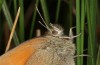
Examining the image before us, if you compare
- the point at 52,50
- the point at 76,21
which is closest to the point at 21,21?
the point at 52,50

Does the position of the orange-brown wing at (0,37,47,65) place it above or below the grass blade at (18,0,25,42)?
below

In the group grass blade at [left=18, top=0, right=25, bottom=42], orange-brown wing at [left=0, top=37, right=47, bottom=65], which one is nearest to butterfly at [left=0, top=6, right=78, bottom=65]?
orange-brown wing at [left=0, top=37, right=47, bottom=65]

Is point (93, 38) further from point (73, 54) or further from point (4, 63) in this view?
point (4, 63)

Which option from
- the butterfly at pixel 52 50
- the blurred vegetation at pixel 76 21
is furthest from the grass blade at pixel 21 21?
the butterfly at pixel 52 50

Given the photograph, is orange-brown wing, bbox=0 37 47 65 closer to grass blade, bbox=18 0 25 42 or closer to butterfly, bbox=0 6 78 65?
butterfly, bbox=0 6 78 65

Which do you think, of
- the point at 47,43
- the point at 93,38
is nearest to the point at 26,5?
the point at 47,43

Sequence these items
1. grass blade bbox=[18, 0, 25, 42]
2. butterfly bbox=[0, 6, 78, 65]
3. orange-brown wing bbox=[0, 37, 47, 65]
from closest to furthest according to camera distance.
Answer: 1. orange-brown wing bbox=[0, 37, 47, 65]
2. butterfly bbox=[0, 6, 78, 65]
3. grass blade bbox=[18, 0, 25, 42]

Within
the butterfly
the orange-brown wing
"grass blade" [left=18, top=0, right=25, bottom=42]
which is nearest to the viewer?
the orange-brown wing

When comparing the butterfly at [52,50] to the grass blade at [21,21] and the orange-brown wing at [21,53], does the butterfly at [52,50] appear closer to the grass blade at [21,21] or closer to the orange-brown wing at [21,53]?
the orange-brown wing at [21,53]

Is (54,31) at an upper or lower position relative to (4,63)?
upper
